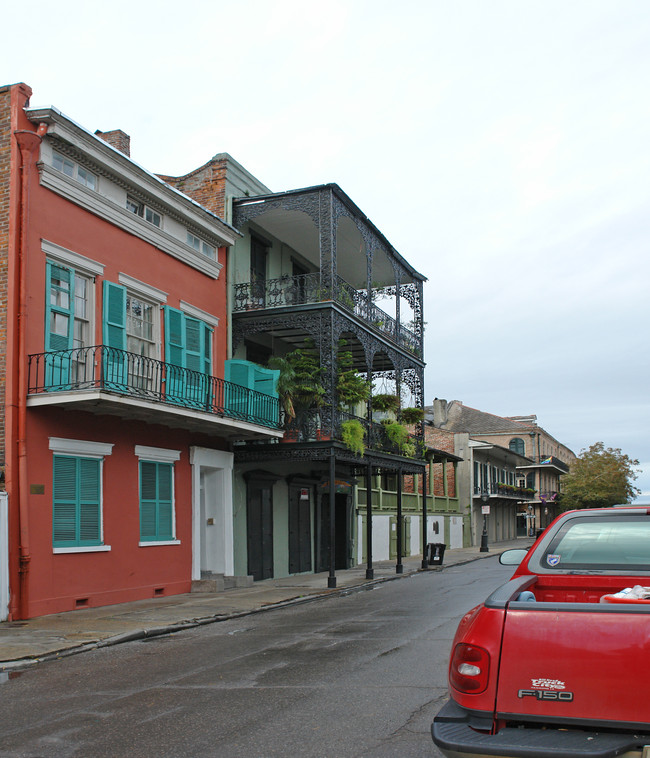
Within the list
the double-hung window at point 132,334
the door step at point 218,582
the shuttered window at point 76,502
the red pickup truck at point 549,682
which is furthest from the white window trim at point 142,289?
the red pickup truck at point 549,682

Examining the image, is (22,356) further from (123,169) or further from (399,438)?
(399,438)

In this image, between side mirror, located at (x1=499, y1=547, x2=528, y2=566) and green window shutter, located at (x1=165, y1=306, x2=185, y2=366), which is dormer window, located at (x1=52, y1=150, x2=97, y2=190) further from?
side mirror, located at (x1=499, y1=547, x2=528, y2=566)

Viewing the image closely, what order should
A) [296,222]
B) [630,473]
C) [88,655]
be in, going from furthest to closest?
[630,473], [296,222], [88,655]

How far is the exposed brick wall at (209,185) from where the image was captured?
803 inches

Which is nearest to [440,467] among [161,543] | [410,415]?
[410,415]

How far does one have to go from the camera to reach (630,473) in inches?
2566

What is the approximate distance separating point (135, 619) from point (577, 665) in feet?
34.3

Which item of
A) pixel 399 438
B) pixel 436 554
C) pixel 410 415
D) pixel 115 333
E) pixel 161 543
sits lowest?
pixel 436 554

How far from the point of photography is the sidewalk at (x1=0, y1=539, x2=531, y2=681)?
393 inches

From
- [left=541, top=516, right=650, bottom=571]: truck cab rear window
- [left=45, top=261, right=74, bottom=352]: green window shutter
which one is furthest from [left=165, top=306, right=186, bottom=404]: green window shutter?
[left=541, top=516, right=650, bottom=571]: truck cab rear window

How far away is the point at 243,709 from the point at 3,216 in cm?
986

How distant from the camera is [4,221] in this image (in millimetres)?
13406

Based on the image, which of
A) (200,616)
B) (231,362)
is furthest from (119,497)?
(231,362)

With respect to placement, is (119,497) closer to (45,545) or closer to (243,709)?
(45,545)
